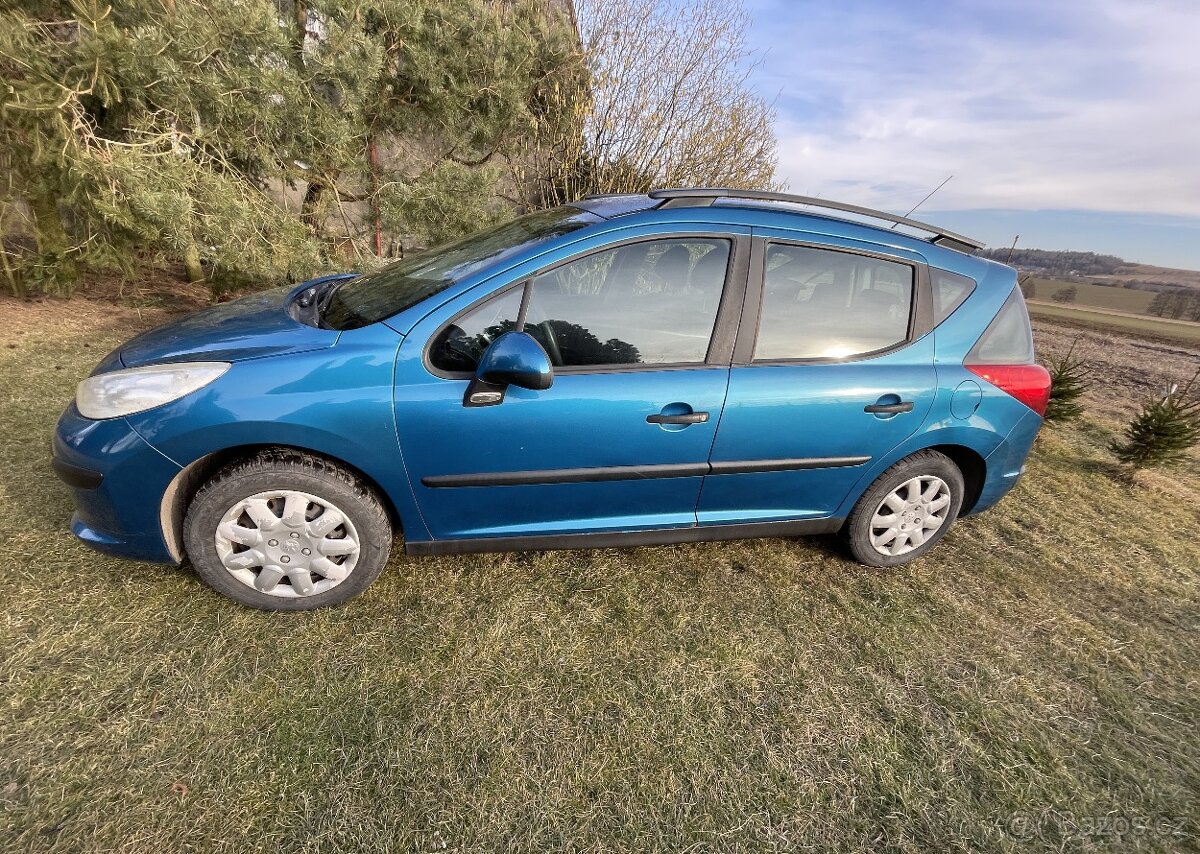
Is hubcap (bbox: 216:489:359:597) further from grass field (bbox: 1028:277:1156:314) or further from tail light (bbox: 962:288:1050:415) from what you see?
grass field (bbox: 1028:277:1156:314)

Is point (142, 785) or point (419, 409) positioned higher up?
point (419, 409)

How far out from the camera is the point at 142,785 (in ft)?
5.06

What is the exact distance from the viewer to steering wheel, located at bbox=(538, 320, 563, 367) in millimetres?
2094

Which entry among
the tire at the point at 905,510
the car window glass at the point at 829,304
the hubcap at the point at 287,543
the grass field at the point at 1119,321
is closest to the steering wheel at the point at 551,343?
the car window glass at the point at 829,304

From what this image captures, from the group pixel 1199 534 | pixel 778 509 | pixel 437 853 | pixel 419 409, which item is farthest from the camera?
pixel 1199 534

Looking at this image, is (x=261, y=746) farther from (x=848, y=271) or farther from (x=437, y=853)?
(x=848, y=271)

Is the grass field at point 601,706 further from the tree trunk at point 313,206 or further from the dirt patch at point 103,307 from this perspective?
the tree trunk at point 313,206

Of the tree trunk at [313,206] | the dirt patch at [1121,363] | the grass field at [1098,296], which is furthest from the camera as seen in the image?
the grass field at [1098,296]

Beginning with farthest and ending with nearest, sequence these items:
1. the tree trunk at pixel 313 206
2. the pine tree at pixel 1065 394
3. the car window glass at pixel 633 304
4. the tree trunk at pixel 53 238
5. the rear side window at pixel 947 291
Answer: the tree trunk at pixel 313 206, the tree trunk at pixel 53 238, the pine tree at pixel 1065 394, the rear side window at pixel 947 291, the car window glass at pixel 633 304

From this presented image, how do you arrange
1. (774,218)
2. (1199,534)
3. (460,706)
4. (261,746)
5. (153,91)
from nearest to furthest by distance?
1. (261,746)
2. (460,706)
3. (774,218)
4. (1199,534)
5. (153,91)

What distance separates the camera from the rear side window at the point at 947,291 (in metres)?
2.48

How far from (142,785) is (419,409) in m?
1.31

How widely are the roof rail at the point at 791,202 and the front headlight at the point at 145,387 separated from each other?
6.10 ft

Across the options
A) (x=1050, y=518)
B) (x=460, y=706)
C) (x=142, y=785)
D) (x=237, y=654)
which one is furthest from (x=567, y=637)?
(x=1050, y=518)
